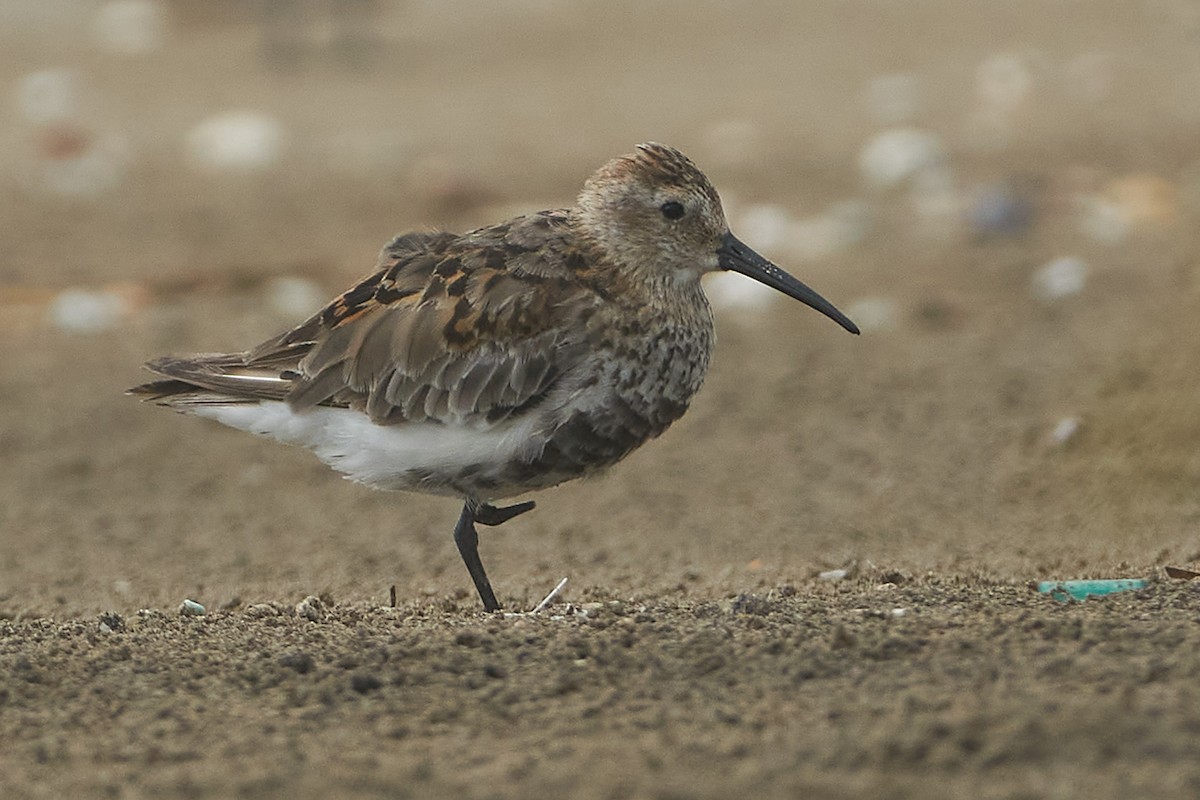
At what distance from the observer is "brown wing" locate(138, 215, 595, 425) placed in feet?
16.9

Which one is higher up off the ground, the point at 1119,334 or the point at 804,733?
the point at 1119,334

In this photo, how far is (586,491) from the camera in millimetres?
7277

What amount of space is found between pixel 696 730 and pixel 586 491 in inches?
149

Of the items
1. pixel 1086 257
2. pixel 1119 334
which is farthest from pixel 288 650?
pixel 1086 257

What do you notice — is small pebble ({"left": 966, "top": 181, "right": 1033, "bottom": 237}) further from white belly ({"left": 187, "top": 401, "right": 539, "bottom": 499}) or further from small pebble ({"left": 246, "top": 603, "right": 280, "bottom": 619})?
small pebble ({"left": 246, "top": 603, "right": 280, "bottom": 619})

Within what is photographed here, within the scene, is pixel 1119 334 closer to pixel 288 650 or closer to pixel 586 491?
pixel 586 491

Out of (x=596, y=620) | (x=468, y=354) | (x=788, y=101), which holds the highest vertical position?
(x=788, y=101)

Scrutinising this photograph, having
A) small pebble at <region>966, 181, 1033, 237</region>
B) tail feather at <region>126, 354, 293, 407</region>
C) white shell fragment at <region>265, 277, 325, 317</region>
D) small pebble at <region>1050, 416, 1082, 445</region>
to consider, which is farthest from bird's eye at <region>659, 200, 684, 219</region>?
small pebble at <region>966, 181, 1033, 237</region>

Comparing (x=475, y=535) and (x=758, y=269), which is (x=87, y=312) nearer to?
(x=475, y=535)

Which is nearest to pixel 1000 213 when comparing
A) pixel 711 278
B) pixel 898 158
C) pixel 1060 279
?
pixel 1060 279

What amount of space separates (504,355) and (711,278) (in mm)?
4837

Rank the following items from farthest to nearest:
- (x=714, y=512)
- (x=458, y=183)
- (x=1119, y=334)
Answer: (x=458, y=183) → (x=1119, y=334) → (x=714, y=512)

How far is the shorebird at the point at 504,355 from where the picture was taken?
5137mm

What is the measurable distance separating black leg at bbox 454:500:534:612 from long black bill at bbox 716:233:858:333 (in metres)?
0.99
